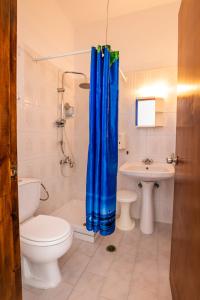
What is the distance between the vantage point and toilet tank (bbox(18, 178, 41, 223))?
4.94ft

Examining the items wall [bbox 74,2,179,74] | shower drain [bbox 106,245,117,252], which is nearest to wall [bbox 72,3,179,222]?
wall [bbox 74,2,179,74]

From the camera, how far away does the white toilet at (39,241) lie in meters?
1.27

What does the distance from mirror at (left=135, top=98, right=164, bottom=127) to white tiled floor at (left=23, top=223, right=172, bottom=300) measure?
1385 millimetres

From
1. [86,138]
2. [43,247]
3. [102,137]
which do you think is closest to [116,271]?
[43,247]

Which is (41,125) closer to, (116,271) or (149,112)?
(149,112)

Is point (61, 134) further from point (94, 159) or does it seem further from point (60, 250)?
point (60, 250)

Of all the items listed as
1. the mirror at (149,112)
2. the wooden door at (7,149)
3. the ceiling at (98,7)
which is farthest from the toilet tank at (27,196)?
the ceiling at (98,7)

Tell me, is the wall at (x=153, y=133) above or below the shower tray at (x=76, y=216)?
above

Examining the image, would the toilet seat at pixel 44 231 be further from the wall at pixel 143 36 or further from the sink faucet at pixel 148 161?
the wall at pixel 143 36

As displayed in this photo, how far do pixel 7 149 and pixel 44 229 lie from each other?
1.02 m

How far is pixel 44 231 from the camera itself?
1390mm

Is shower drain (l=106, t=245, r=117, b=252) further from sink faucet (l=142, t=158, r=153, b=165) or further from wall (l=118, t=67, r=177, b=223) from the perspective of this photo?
sink faucet (l=142, t=158, r=153, b=165)

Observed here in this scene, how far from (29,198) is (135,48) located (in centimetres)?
226

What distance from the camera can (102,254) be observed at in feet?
5.74
